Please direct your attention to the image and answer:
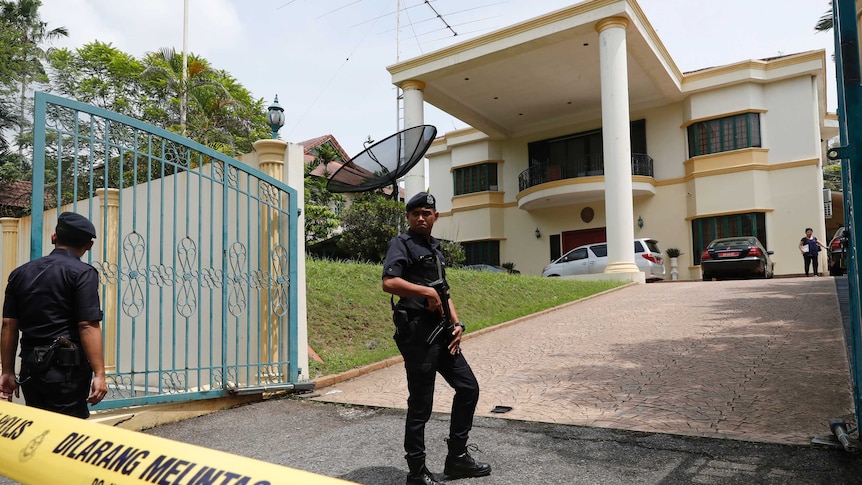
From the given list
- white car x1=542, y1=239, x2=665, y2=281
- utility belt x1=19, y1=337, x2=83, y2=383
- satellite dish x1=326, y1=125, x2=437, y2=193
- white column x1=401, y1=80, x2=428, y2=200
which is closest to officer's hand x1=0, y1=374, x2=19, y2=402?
utility belt x1=19, y1=337, x2=83, y2=383

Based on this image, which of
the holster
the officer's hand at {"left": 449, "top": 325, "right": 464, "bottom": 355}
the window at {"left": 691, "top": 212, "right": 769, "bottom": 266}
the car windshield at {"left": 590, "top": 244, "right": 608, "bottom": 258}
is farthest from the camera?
the window at {"left": 691, "top": 212, "right": 769, "bottom": 266}

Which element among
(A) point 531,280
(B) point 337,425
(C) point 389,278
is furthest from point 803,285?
(C) point 389,278

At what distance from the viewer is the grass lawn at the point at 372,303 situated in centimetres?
813

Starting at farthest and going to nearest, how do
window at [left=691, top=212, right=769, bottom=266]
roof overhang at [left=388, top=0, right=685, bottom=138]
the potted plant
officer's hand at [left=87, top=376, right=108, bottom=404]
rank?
the potted plant
window at [left=691, top=212, right=769, bottom=266]
roof overhang at [left=388, top=0, right=685, bottom=138]
officer's hand at [left=87, top=376, right=108, bottom=404]

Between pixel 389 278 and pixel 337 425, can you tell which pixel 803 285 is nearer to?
pixel 337 425

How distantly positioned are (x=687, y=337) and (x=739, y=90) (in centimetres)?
1606

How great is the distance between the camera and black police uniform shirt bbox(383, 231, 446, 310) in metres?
3.37

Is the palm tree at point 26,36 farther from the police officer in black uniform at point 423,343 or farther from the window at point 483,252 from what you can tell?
the police officer in black uniform at point 423,343

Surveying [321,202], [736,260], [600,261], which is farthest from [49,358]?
[321,202]

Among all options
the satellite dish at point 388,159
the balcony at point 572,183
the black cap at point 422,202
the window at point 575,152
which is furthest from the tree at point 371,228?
the black cap at point 422,202

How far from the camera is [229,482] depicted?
5.15 ft

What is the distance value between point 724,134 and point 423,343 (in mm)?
20951

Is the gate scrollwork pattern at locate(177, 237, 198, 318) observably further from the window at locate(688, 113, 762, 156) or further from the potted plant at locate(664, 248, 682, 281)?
the window at locate(688, 113, 762, 156)

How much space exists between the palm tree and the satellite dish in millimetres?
19945
